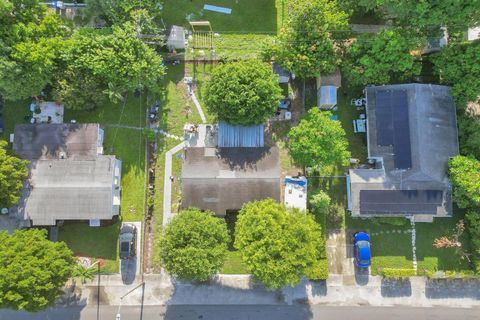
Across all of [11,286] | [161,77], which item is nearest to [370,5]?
[161,77]

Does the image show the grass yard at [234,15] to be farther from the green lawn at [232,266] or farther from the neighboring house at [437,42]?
the green lawn at [232,266]

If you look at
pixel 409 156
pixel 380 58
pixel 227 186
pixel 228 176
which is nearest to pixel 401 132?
pixel 409 156

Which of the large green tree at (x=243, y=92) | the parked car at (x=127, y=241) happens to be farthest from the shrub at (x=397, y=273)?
the parked car at (x=127, y=241)

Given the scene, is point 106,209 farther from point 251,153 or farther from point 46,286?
point 251,153

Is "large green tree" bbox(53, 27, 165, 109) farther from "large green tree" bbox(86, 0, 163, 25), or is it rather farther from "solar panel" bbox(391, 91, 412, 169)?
"solar panel" bbox(391, 91, 412, 169)

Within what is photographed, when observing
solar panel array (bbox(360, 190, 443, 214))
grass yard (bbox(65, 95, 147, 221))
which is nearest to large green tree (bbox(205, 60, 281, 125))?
grass yard (bbox(65, 95, 147, 221))

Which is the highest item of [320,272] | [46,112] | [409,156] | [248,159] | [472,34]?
[472,34]

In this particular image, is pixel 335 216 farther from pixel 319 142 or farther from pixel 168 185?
pixel 168 185

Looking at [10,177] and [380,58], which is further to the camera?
[380,58]
